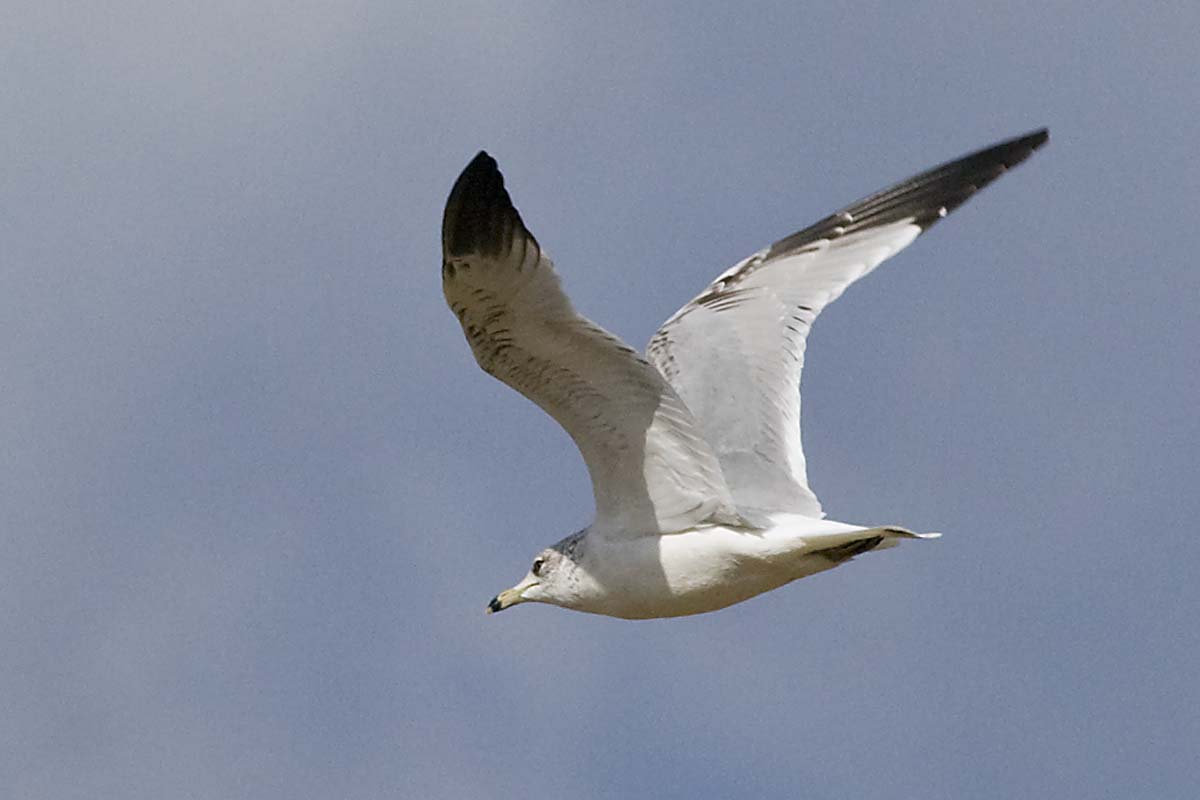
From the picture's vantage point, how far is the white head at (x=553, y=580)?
1265 centimetres

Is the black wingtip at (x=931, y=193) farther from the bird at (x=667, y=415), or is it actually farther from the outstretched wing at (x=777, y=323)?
the bird at (x=667, y=415)

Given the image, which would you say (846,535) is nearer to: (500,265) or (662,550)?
(662,550)

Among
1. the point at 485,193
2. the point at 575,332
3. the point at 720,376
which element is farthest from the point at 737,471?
the point at 485,193

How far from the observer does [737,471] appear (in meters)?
13.0

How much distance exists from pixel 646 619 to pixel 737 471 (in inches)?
43.0

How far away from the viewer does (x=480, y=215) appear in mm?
10578

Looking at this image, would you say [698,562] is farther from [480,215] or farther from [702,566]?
[480,215]

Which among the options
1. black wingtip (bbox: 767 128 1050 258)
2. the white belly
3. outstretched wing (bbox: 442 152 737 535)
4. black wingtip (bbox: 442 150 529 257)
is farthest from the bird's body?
black wingtip (bbox: 767 128 1050 258)

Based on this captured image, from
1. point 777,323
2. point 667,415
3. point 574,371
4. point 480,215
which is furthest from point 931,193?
point 480,215

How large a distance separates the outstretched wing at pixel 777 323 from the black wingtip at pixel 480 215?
9.25ft

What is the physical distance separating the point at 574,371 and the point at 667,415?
0.78m

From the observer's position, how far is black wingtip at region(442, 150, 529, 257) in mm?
10586

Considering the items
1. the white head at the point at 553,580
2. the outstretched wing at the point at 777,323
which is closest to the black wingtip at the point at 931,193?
the outstretched wing at the point at 777,323

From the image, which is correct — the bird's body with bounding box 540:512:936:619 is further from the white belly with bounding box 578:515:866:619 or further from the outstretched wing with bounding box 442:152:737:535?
the outstretched wing with bounding box 442:152:737:535
